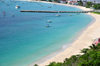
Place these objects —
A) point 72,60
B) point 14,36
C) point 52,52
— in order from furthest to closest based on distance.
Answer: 1. point 14,36
2. point 52,52
3. point 72,60

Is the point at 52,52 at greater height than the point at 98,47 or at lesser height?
lesser

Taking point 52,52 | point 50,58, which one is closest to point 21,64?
point 50,58

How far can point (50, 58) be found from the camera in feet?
84.6

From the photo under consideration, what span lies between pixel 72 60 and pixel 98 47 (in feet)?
22.2

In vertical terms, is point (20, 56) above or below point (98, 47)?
below

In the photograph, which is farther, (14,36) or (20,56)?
(14,36)

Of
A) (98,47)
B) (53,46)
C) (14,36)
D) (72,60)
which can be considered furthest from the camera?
(14,36)

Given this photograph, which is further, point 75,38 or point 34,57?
point 75,38

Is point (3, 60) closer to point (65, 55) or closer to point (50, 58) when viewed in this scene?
point (50, 58)

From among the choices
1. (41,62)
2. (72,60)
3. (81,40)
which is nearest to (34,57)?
(41,62)

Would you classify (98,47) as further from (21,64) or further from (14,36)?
(14,36)

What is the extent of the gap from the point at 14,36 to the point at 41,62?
1615 cm

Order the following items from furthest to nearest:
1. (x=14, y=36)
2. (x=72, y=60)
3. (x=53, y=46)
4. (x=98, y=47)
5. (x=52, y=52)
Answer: (x=14, y=36), (x=53, y=46), (x=52, y=52), (x=98, y=47), (x=72, y=60)

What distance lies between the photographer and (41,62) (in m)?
24.4
